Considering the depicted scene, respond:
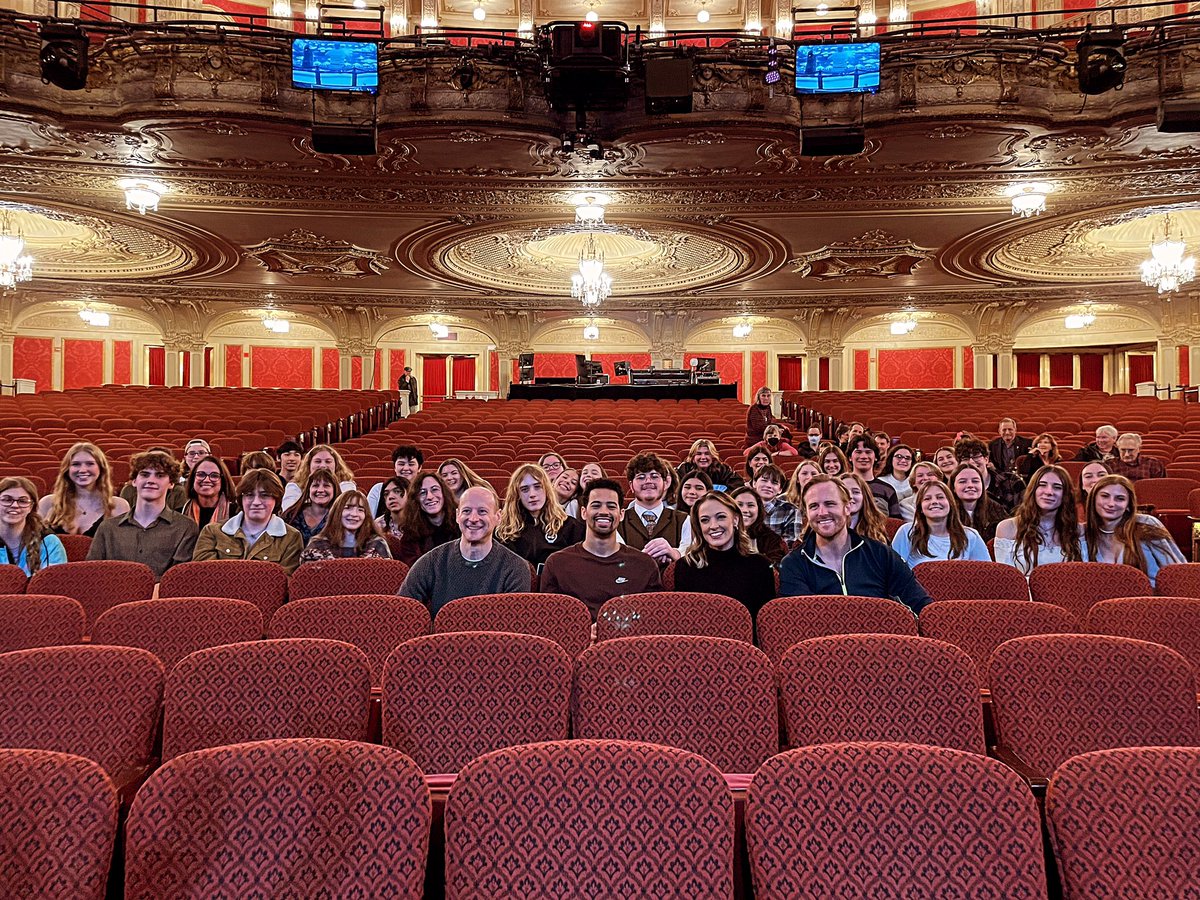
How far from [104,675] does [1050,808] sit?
218 centimetres

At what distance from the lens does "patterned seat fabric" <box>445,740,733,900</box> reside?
4.48 feet

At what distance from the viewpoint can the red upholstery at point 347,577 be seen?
3248mm

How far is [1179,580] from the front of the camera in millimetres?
3170

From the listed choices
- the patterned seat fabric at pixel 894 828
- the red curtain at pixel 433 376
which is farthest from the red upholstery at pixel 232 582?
the red curtain at pixel 433 376

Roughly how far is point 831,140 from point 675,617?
717 cm

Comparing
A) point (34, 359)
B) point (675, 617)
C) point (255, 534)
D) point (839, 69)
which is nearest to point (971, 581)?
point (675, 617)

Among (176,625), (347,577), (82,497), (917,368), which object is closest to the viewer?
(176,625)

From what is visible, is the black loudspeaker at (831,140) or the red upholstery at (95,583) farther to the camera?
the black loudspeaker at (831,140)

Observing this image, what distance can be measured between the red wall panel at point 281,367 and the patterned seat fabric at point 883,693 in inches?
839

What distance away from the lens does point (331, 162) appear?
9430mm

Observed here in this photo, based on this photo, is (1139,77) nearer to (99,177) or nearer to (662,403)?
(662,403)

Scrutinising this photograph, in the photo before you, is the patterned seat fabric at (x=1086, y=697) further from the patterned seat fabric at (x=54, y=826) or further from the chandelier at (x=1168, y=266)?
the chandelier at (x=1168, y=266)

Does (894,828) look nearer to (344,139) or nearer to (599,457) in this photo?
(599,457)

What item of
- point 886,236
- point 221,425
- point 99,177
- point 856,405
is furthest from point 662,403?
point 99,177
